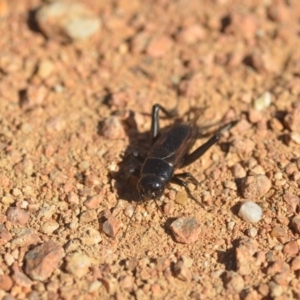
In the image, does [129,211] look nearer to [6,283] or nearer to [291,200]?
[6,283]

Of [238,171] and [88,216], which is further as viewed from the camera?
[238,171]

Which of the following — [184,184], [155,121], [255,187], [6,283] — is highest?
[255,187]

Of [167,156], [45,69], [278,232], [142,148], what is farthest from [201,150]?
[45,69]

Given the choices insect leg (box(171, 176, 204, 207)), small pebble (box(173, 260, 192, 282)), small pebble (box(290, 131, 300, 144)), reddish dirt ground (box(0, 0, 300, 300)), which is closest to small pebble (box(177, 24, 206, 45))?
reddish dirt ground (box(0, 0, 300, 300))

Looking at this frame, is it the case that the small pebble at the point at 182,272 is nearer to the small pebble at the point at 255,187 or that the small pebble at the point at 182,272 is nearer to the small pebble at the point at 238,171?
the small pebble at the point at 255,187

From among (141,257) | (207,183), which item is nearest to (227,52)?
(207,183)

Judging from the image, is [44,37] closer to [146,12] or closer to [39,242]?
[146,12]

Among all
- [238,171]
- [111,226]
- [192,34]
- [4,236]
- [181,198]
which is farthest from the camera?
[192,34]
